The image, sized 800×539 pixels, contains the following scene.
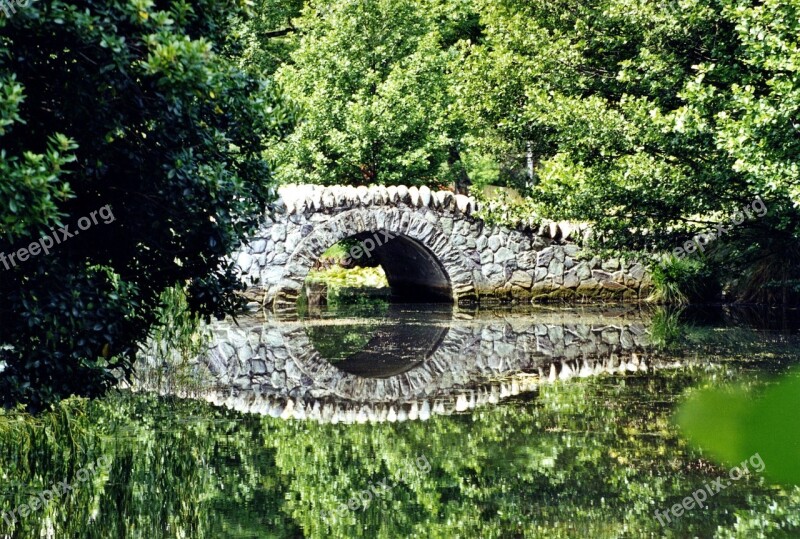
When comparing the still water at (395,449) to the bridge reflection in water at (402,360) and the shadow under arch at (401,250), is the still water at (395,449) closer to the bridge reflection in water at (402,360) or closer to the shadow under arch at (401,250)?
the bridge reflection in water at (402,360)

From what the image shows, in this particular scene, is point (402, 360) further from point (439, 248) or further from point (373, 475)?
point (439, 248)

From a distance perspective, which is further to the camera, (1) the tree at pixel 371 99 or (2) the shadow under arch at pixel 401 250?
(1) the tree at pixel 371 99

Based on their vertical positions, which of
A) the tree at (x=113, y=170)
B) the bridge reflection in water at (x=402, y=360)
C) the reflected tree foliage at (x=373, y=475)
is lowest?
the reflected tree foliage at (x=373, y=475)

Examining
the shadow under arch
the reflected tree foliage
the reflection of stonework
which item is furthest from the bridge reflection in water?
the reflection of stonework

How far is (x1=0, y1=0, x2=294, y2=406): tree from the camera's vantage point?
589cm

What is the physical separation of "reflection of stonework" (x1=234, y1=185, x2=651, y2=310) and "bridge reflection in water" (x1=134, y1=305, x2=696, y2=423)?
1815mm

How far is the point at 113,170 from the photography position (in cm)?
700

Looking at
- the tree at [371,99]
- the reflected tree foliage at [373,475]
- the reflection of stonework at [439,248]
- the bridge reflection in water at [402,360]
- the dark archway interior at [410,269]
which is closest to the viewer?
the reflected tree foliage at [373,475]

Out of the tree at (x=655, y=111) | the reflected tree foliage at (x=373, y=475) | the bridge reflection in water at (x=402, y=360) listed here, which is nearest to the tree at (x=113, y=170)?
the reflected tree foliage at (x=373, y=475)

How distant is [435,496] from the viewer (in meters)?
7.42

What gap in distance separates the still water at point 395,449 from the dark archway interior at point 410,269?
829 centimetres

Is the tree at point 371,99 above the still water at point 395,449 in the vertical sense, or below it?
above

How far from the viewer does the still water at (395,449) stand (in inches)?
267

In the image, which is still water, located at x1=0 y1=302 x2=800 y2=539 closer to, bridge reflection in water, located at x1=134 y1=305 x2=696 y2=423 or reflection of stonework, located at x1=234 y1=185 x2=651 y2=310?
bridge reflection in water, located at x1=134 y1=305 x2=696 y2=423
